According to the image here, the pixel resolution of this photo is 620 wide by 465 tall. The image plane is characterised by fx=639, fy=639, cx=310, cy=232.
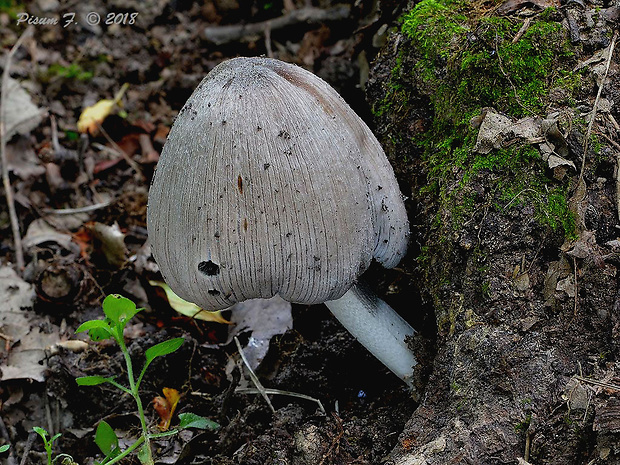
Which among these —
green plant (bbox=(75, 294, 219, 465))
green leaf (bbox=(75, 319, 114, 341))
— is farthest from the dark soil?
green leaf (bbox=(75, 319, 114, 341))

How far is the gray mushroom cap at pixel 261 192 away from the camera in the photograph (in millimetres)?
1999

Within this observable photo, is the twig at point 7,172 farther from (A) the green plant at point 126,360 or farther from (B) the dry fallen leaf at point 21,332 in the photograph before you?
(A) the green plant at point 126,360

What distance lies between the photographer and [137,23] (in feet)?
18.0

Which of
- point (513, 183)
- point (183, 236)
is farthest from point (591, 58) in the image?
point (183, 236)

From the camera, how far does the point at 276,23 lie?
16.8 feet

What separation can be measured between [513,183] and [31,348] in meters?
2.54

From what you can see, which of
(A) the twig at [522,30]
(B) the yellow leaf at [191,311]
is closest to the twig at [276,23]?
(A) the twig at [522,30]

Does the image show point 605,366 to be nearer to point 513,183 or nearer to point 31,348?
point 513,183

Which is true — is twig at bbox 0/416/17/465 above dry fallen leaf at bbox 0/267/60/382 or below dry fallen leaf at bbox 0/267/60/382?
below

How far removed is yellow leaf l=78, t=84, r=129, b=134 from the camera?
480cm

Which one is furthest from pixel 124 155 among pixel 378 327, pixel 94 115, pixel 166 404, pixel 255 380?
pixel 378 327

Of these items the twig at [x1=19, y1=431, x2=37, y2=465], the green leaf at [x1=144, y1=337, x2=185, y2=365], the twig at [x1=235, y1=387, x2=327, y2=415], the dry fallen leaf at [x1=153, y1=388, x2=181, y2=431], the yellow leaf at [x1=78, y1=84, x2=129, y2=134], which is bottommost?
the dry fallen leaf at [x1=153, y1=388, x2=181, y2=431]

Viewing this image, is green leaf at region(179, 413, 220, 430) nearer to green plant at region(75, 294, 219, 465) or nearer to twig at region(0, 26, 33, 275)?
green plant at region(75, 294, 219, 465)

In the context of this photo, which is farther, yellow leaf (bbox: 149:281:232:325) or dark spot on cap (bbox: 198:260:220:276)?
yellow leaf (bbox: 149:281:232:325)
